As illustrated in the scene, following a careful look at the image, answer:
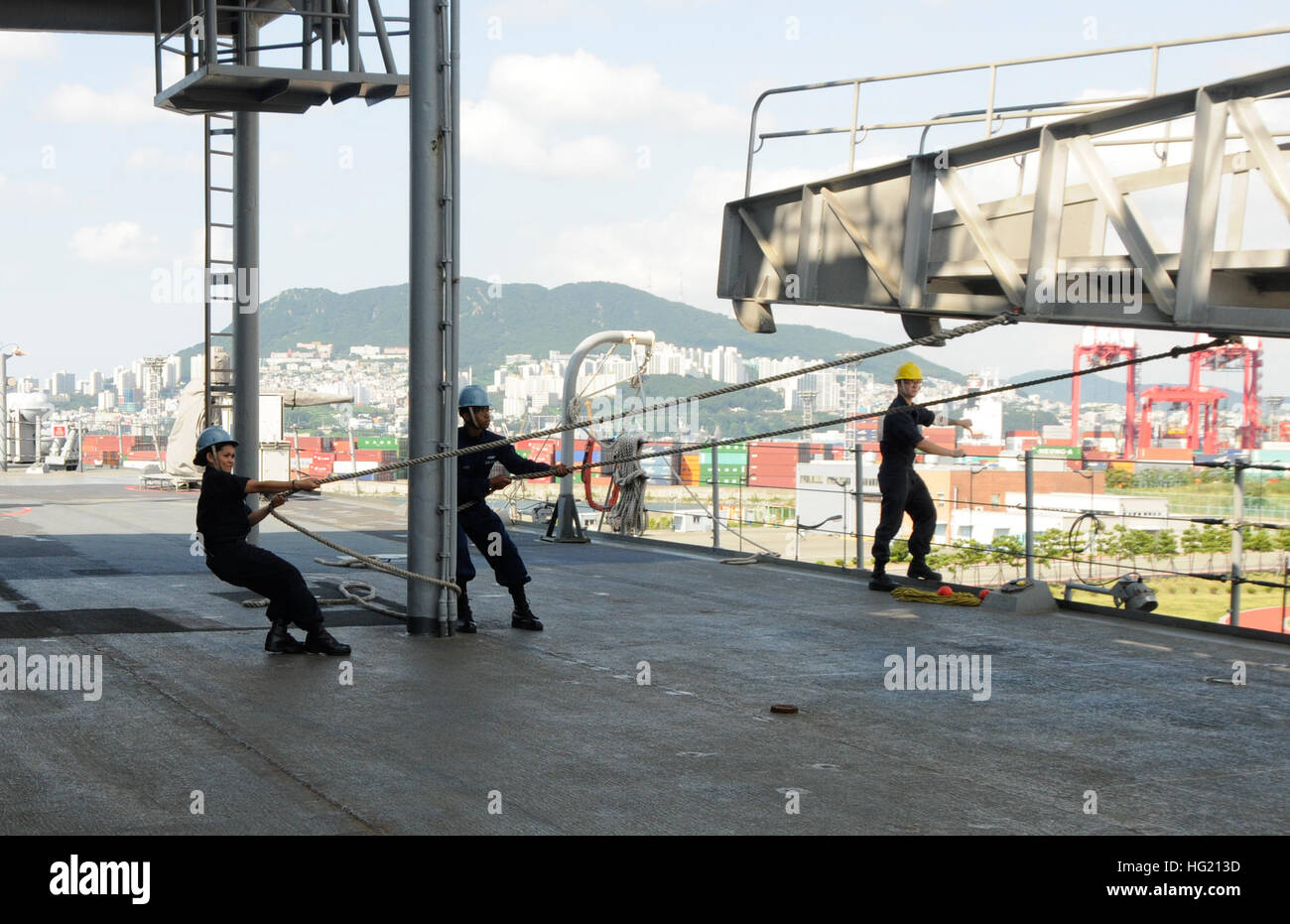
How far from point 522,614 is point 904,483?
4.58 m

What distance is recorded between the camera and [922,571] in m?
13.7

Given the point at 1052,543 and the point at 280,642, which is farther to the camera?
the point at 1052,543

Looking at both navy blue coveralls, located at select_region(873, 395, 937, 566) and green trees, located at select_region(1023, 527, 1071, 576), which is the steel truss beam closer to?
navy blue coveralls, located at select_region(873, 395, 937, 566)

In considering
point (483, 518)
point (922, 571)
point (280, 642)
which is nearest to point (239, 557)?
point (280, 642)

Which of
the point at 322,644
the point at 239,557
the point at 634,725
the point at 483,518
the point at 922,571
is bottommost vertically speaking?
the point at 634,725

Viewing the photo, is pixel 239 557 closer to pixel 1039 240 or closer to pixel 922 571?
pixel 1039 240

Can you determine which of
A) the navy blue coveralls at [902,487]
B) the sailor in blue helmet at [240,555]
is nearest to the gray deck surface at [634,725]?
the sailor in blue helmet at [240,555]

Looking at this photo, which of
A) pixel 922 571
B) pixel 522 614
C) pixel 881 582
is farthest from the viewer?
pixel 922 571

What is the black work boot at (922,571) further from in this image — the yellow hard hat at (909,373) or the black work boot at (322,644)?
the black work boot at (322,644)

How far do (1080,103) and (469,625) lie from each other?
621 centimetres

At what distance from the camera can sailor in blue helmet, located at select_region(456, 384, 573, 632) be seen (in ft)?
35.8

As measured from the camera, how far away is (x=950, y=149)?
28.0ft

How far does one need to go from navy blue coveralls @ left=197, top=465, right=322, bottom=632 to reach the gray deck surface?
22.4 inches

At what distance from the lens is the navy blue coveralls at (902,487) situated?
1325 cm
